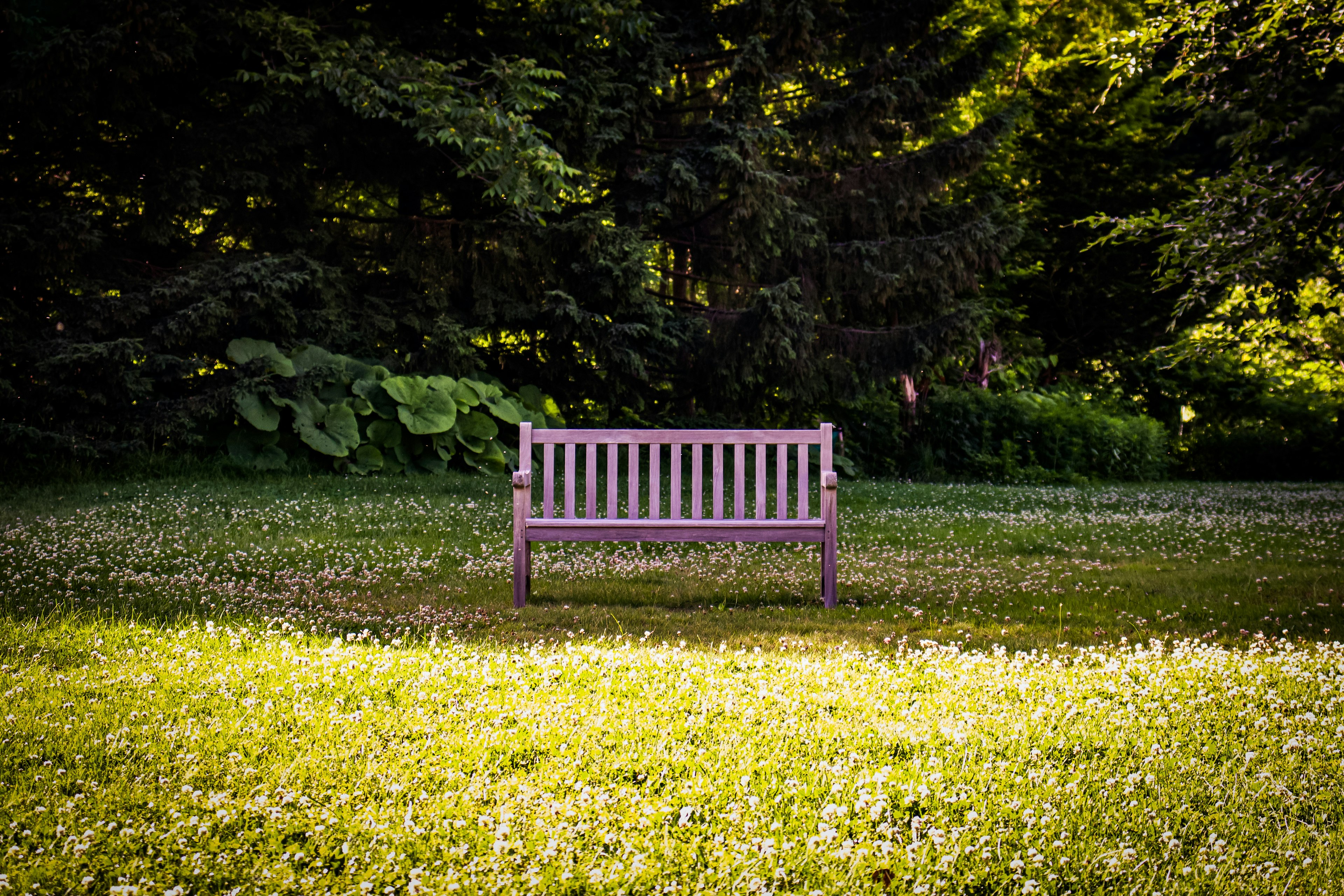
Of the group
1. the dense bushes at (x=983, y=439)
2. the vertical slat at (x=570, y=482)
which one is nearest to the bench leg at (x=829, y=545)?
the vertical slat at (x=570, y=482)

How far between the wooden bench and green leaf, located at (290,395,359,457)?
603 centimetres

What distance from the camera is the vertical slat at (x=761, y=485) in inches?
240

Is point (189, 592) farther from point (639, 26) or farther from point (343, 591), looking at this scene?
point (639, 26)

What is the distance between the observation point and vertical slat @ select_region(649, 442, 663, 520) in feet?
20.2

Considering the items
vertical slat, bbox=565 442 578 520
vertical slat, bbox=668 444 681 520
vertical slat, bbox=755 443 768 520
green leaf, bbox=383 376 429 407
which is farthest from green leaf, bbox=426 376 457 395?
vertical slat, bbox=755 443 768 520

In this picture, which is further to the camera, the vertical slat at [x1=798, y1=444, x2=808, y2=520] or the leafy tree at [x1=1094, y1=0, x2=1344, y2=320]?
the leafy tree at [x1=1094, y1=0, x2=1344, y2=320]

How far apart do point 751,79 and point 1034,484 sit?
821cm

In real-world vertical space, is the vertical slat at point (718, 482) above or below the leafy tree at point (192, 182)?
below

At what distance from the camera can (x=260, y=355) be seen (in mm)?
11594

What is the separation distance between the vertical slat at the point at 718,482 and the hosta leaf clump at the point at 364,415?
14.7 ft

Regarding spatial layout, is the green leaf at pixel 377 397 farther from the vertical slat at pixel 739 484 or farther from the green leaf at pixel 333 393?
the vertical slat at pixel 739 484

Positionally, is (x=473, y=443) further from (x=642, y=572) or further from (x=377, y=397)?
(x=642, y=572)

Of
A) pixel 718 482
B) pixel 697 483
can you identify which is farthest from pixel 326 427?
pixel 718 482

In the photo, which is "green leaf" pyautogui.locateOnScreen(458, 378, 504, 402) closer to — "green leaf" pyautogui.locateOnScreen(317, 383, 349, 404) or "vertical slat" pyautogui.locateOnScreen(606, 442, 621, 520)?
"green leaf" pyautogui.locateOnScreen(317, 383, 349, 404)
